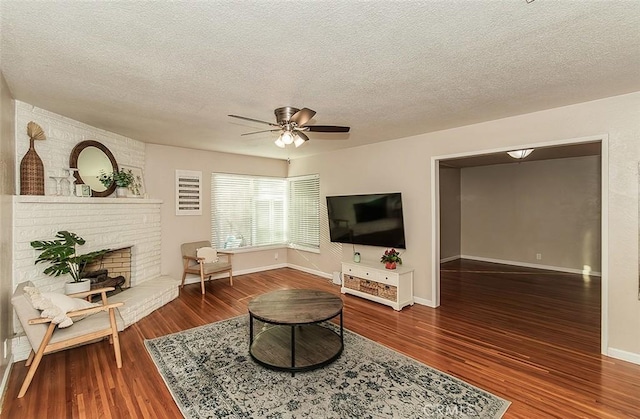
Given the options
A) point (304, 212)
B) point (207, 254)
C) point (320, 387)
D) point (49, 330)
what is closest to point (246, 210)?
point (304, 212)

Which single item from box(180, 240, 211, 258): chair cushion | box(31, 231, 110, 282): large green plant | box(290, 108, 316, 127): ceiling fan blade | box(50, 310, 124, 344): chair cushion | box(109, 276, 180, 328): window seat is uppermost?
box(290, 108, 316, 127): ceiling fan blade

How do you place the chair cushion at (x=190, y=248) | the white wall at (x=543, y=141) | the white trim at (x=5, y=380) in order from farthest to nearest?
the chair cushion at (x=190, y=248) < the white wall at (x=543, y=141) < the white trim at (x=5, y=380)

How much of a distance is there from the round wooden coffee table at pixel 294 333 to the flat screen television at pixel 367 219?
1835 millimetres

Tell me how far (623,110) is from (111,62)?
4543mm

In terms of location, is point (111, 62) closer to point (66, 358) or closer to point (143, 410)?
point (143, 410)

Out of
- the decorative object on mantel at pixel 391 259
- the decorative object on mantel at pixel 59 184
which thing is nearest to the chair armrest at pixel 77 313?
the decorative object on mantel at pixel 59 184

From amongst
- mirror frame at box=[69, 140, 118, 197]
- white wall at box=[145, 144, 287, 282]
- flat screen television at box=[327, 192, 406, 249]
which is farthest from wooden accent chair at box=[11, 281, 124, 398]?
flat screen television at box=[327, 192, 406, 249]

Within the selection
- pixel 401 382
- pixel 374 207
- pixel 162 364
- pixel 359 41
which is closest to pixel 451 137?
pixel 374 207

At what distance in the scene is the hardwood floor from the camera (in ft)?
7.30

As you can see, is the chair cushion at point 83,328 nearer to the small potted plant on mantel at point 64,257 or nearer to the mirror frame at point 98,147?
the small potted plant on mantel at point 64,257

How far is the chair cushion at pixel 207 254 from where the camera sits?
5.29 meters

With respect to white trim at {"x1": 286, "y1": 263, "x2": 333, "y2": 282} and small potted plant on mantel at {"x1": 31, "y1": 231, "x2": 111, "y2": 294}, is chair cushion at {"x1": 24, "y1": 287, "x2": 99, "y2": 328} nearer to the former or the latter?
small potted plant on mantel at {"x1": 31, "y1": 231, "x2": 111, "y2": 294}

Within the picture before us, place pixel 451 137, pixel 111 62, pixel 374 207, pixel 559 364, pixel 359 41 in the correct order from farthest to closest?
pixel 374 207 < pixel 451 137 < pixel 559 364 < pixel 111 62 < pixel 359 41

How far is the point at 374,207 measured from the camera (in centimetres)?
486
